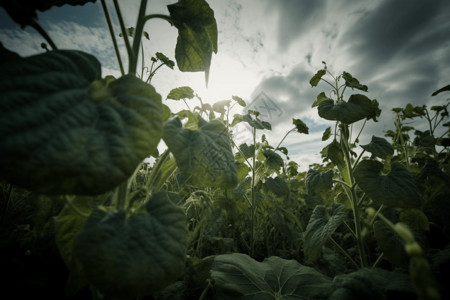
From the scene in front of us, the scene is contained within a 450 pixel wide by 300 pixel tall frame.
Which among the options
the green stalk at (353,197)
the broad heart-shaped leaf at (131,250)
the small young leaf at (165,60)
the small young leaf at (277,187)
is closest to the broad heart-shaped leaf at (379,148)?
the green stalk at (353,197)

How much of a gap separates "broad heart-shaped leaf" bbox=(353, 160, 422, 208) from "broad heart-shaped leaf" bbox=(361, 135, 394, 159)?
0.31 feet

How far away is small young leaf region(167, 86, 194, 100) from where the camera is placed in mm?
1548

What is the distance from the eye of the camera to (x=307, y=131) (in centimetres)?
246

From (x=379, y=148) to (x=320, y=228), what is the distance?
2.25 ft

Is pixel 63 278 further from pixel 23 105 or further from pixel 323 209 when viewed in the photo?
pixel 323 209

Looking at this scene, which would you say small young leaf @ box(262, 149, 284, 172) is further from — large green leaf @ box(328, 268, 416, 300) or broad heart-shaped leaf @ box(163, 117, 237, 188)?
broad heart-shaped leaf @ box(163, 117, 237, 188)

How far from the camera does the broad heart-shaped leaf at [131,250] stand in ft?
1.58

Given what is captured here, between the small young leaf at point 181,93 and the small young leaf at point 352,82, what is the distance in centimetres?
114

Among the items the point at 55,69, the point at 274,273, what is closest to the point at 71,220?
the point at 55,69

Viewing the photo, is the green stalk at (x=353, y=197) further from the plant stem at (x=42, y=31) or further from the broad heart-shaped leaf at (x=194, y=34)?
the plant stem at (x=42, y=31)

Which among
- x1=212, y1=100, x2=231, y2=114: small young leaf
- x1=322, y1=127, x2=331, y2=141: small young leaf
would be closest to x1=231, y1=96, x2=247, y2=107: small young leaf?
x1=212, y1=100, x2=231, y2=114: small young leaf

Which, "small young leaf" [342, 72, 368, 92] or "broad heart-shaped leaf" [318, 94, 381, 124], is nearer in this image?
"broad heart-shaped leaf" [318, 94, 381, 124]

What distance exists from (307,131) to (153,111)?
2.21 metres

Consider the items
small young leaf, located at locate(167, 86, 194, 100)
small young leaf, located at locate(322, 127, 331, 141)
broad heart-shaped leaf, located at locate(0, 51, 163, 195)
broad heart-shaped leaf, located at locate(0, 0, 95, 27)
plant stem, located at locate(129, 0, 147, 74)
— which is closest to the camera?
broad heart-shaped leaf, located at locate(0, 51, 163, 195)
